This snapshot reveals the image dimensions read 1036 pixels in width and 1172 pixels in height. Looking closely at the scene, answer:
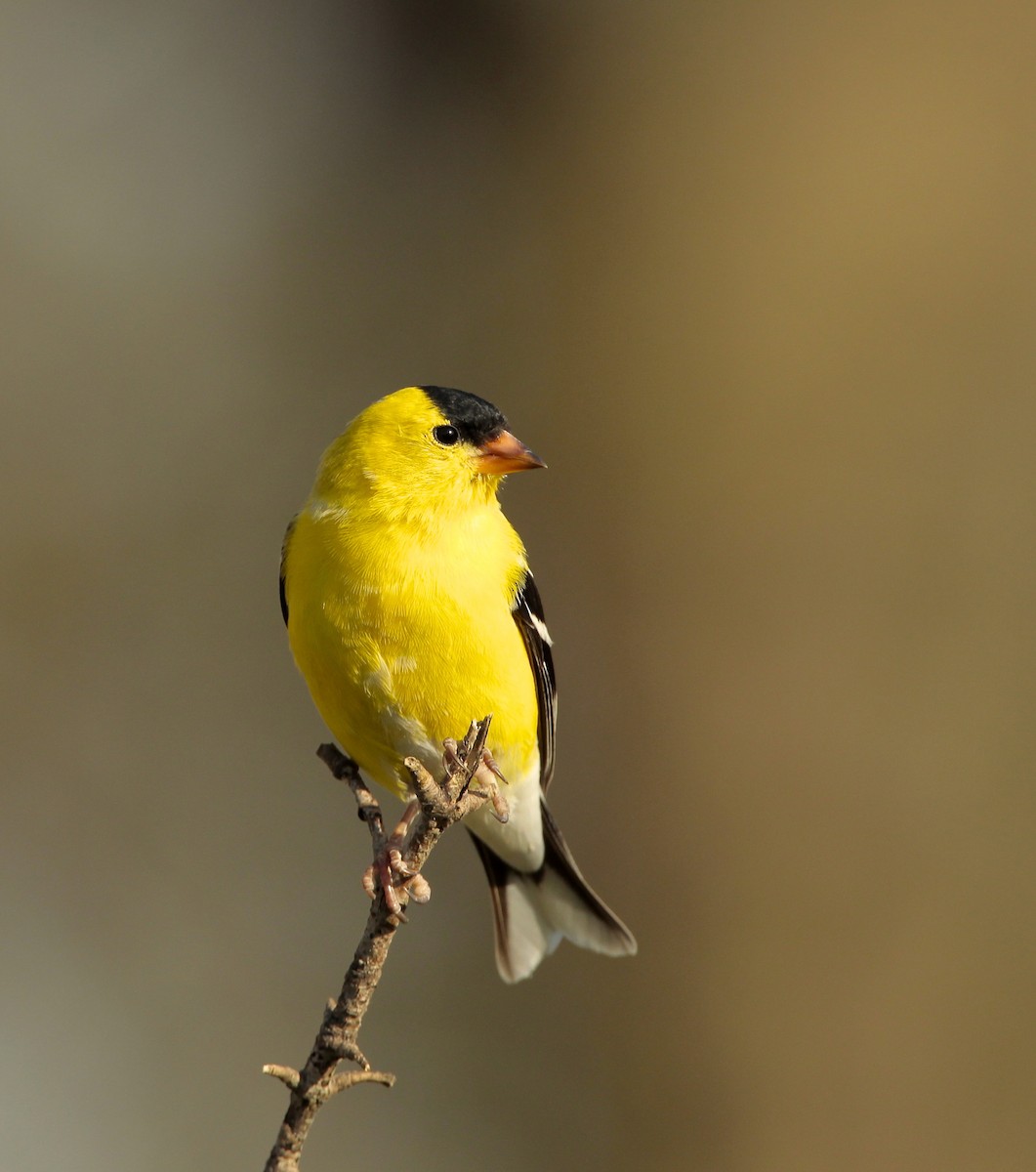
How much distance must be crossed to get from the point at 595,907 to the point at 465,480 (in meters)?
1.74

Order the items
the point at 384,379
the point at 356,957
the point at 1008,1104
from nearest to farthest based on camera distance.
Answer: the point at 356,957
the point at 1008,1104
the point at 384,379

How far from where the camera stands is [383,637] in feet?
10.1

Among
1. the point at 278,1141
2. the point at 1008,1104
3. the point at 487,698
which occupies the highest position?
the point at 487,698

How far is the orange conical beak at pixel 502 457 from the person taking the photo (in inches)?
137

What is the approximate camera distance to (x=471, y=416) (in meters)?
3.52

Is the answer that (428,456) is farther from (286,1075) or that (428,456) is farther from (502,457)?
(286,1075)

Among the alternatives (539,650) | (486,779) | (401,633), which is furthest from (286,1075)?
(539,650)

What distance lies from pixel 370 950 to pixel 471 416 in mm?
1760

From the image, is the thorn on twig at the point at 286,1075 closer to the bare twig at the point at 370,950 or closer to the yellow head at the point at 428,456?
the bare twig at the point at 370,950

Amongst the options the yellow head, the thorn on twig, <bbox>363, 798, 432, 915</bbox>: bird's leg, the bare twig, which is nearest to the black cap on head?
Answer: the yellow head

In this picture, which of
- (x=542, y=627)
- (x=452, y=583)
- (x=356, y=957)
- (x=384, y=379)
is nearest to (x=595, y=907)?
(x=542, y=627)

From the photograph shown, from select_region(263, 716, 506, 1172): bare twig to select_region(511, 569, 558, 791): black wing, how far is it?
2.87 ft

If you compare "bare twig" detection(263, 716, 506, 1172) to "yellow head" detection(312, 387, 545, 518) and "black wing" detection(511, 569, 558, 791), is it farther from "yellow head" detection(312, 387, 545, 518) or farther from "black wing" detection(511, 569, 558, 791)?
"yellow head" detection(312, 387, 545, 518)

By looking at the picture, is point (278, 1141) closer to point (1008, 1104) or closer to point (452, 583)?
point (452, 583)
